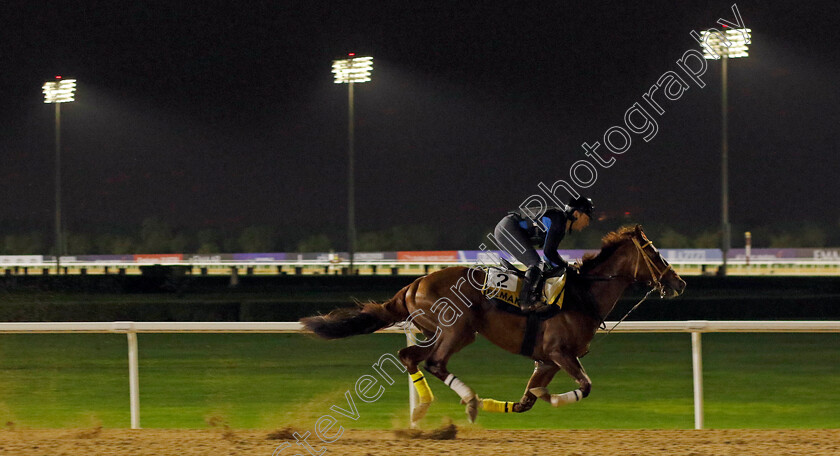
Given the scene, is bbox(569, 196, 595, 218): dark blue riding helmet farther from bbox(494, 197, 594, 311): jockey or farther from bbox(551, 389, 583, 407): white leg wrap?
bbox(551, 389, 583, 407): white leg wrap

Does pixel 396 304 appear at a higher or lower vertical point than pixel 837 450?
higher

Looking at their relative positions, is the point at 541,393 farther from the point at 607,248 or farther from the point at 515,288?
the point at 607,248

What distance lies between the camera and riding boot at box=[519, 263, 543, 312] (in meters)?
4.77

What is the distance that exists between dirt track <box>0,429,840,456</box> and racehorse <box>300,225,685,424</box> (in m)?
0.21

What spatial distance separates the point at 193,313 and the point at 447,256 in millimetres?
23825

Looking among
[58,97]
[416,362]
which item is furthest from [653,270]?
[58,97]

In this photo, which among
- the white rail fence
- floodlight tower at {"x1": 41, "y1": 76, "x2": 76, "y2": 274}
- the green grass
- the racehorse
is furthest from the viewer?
floodlight tower at {"x1": 41, "y1": 76, "x2": 76, "y2": 274}

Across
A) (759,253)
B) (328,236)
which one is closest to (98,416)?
(759,253)

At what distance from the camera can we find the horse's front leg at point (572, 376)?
15.0 ft

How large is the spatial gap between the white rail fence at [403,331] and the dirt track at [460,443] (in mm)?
282

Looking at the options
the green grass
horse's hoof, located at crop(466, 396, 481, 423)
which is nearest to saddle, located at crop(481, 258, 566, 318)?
horse's hoof, located at crop(466, 396, 481, 423)

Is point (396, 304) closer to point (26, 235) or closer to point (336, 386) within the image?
point (336, 386)

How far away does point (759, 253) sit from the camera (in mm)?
36969

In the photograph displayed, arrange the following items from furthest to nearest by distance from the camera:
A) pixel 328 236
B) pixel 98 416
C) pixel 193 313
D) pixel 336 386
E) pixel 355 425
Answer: pixel 328 236, pixel 193 313, pixel 336 386, pixel 98 416, pixel 355 425
